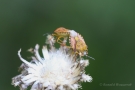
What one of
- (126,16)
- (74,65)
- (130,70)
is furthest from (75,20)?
(74,65)

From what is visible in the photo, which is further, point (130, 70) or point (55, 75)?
A: point (130, 70)

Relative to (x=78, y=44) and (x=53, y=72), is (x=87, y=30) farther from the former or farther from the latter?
(x=53, y=72)

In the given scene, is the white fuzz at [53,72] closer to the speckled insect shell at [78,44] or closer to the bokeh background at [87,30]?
the speckled insect shell at [78,44]

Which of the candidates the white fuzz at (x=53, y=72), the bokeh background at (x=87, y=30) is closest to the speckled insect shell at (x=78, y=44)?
the white fuzz at (x=53, y=72)

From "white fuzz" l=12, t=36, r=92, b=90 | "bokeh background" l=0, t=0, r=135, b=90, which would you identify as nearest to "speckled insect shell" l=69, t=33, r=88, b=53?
"white fuzz" l=12, t=36, r=92, b=90

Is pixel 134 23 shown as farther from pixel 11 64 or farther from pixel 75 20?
pixel 11 64

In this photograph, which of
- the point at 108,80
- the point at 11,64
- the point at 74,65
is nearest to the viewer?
the point at 74,65

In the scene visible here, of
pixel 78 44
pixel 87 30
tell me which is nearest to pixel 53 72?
pixel 78 44
